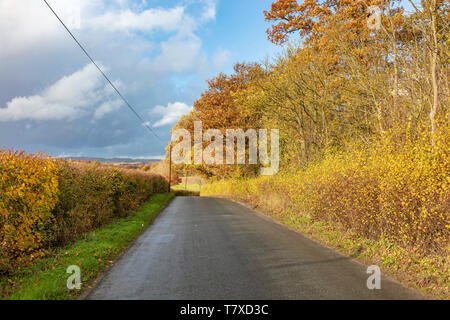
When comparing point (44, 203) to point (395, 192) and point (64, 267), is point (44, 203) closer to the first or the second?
point (64, 267)

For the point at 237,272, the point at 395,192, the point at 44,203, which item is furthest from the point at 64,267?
the point at 395,192

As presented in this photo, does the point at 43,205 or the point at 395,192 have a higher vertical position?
the point at 395,192

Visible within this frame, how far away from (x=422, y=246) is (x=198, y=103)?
30.6 metres

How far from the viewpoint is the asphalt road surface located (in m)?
5.48

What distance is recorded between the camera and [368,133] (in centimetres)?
1467

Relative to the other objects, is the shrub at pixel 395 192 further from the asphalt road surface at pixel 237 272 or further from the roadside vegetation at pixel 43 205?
the roadside vegetation at pixel 43 205

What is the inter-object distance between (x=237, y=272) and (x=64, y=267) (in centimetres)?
370

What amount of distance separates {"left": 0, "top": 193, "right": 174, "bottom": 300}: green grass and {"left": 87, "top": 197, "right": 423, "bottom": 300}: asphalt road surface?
37 centimetres

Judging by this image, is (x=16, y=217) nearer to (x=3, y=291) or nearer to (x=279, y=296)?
(x=3, y=291)

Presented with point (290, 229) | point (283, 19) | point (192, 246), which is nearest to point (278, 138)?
point (283, 19)

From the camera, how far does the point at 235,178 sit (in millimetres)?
34344

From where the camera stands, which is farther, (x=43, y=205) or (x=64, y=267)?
(x=43, y=205)

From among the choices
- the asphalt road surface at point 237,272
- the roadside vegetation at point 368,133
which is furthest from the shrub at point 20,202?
the roadside vegetation at point 368,133

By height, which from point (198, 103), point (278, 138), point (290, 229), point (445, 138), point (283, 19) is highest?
point (283, 19)
